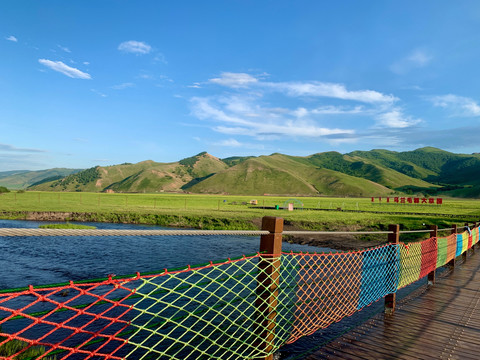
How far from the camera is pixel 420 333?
5832 mm

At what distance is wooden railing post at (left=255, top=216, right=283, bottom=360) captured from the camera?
153 inches

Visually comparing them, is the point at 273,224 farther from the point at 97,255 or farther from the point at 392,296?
the point at 97,255

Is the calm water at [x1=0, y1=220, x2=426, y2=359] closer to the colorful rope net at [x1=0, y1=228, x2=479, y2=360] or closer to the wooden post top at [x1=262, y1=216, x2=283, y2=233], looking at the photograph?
the colorful rope net at [x1=0, y1=228, x2=479, y2=360]

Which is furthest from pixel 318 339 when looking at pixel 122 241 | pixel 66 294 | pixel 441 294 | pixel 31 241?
pixel 31 241

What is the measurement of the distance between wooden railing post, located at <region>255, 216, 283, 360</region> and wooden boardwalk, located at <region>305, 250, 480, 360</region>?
1475 mm

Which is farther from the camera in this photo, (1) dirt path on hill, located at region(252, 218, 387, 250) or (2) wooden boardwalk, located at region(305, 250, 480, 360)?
(1) dirt path on hill, located at region(252, 218, 387, 250)

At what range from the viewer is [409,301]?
7.79 m

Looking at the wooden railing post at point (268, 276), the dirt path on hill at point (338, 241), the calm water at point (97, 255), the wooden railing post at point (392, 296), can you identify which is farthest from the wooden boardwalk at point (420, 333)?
the dirt path on hill at point (338, 241)

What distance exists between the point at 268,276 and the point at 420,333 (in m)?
3.95

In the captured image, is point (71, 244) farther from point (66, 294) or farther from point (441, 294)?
point (441, 294)

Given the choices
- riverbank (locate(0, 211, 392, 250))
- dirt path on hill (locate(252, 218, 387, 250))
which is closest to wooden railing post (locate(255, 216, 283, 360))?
dirt path on hill (locate(252, 218, 387, 250))

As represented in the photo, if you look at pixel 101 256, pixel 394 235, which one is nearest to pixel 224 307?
pixel 394 235

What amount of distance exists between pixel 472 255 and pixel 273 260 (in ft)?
50.2

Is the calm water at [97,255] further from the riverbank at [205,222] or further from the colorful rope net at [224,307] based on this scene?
the colorful rope net at [224,307]
